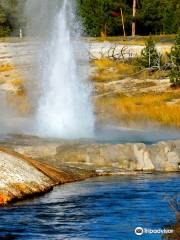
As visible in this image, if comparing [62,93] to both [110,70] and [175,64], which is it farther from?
[110,70]

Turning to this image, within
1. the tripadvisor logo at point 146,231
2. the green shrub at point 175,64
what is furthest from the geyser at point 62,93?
the tripadvisor logo at point 146,231

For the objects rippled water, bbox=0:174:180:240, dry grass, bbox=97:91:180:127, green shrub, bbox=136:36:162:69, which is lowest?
dry grass, bbox=97:91:180:127

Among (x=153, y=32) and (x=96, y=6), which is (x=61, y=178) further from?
(x=153, y=32)

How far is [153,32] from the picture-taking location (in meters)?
80.6

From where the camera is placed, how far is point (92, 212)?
19.6m

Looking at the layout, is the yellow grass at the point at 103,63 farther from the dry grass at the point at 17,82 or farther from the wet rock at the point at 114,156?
the wet rock at the point at 114,156

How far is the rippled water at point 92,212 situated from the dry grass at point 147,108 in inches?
763

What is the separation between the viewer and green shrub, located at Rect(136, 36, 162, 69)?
5872 cm

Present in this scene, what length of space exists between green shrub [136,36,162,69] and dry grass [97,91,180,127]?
300 inches

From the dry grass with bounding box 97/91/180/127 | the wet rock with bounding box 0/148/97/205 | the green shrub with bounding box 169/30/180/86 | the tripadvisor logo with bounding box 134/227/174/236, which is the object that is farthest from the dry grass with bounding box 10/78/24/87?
the tripadvisor logo with bounding box 134/227/174/236

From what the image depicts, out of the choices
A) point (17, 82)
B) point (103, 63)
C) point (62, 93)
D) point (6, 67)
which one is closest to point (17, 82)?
point (17, 82)

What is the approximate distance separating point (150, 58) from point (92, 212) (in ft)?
134

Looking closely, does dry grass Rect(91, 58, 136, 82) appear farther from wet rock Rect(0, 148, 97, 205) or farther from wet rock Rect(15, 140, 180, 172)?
wet rock Rect(0, 148, 97, 205)

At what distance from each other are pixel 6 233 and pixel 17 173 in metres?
5.75
